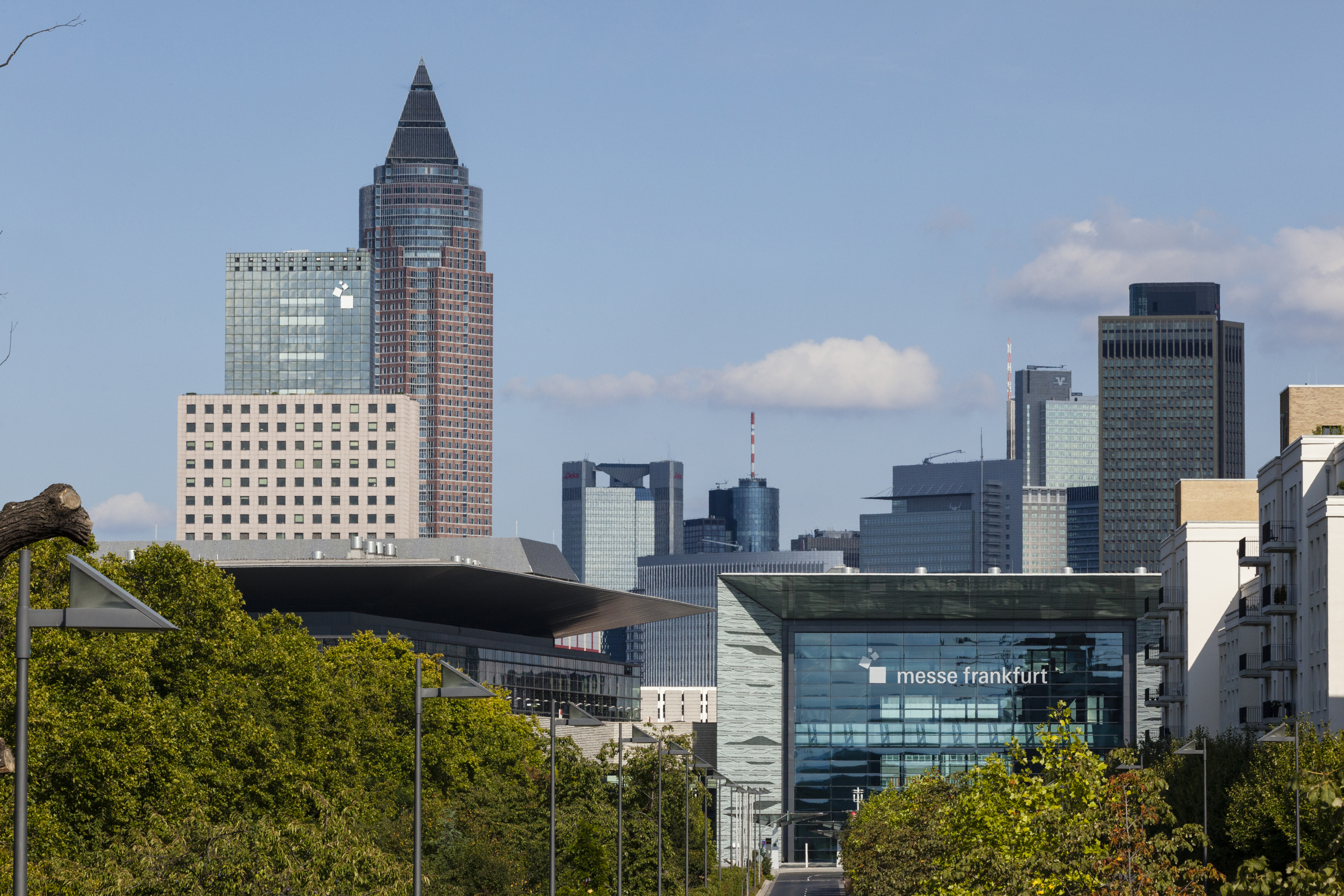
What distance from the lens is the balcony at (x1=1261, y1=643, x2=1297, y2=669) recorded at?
8750cm

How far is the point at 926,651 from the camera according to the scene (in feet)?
522

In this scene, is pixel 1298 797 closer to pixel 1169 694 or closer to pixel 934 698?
pixel 1169 694

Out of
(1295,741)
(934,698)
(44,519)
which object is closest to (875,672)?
(934,698)

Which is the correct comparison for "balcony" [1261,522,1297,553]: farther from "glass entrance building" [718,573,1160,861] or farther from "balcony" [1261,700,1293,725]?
"glass entrance building" [718,573,1160,861]

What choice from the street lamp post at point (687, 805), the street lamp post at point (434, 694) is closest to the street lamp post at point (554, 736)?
the street lamp post at point (434, 694)

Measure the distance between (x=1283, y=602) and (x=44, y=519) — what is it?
80.0 m

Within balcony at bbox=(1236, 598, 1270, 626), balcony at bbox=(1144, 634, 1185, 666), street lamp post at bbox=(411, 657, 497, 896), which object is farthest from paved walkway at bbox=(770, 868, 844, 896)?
street lamp post at bbox=(411, 657, 497, 896)

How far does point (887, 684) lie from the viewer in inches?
6260

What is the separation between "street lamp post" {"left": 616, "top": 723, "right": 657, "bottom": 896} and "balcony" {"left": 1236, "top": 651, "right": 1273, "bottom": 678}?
30200mm

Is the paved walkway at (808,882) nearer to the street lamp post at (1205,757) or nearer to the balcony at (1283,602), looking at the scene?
the balcony at (1283,602)

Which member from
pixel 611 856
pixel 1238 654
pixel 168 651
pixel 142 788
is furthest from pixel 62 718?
pixel 1238 654

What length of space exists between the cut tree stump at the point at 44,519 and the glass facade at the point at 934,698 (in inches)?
5698

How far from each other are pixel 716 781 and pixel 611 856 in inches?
2334

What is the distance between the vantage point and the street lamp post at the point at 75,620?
50.7ft
